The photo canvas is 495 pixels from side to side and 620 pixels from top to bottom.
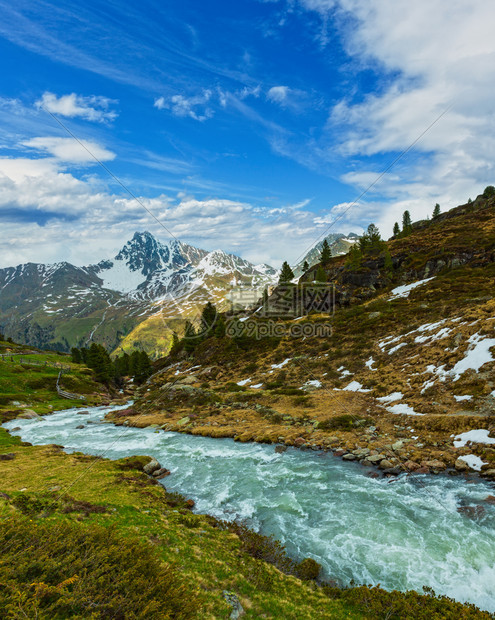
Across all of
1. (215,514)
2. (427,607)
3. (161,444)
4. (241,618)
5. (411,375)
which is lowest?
(161,444)

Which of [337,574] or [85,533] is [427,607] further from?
[85,533]

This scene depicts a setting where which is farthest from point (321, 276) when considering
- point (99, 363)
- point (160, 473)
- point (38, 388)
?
point (38, 388)

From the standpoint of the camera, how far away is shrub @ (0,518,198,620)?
245 inches

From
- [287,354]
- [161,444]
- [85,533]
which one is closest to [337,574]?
[85,533]

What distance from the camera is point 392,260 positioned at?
8925 cm

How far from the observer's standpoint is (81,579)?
6.94 metres

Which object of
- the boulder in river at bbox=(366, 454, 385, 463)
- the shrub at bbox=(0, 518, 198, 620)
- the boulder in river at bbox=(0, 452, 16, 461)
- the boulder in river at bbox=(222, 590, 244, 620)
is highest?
the shrub at bbox=(0, 518, 198, 620)

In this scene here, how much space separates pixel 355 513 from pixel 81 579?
14.8 meters

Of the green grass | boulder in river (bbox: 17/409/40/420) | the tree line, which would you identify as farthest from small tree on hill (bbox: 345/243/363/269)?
boulder in river (bbox: 17/409/40/420)

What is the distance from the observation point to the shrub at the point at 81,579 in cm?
621

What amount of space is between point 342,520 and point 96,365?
267ft

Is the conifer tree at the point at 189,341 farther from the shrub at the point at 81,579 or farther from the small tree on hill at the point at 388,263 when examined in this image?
the shrub at the point at 81,579

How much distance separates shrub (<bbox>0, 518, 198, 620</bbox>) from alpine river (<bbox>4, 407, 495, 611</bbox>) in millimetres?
8501

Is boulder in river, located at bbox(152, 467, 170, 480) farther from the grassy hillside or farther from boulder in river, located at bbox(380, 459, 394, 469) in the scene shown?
boulder in river, located at bbox(380, 459, 394, 469)
